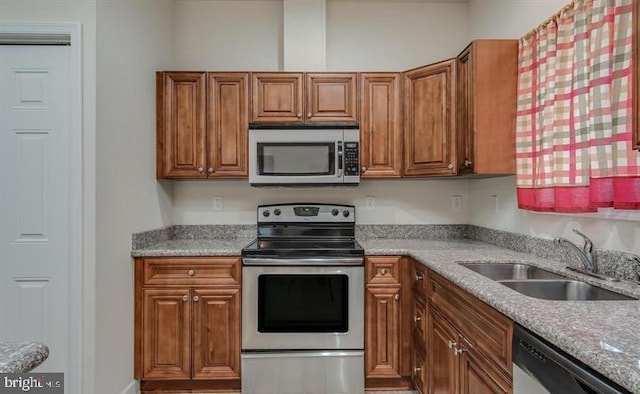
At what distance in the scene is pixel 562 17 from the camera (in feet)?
5.65

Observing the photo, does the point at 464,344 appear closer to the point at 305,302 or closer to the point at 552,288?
the point at 552,288

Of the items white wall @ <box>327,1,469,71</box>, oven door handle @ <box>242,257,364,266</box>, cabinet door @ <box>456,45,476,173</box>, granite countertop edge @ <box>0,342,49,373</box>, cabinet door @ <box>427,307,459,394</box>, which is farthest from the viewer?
white wall @ <box>327,1,469,71</box>

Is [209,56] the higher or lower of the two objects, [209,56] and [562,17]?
the higher

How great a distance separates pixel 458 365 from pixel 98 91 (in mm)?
2280

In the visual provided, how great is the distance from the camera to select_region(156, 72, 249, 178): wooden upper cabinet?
2.57m

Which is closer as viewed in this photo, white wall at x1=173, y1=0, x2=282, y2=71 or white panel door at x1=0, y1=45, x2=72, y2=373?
white panel door at x1=0, y1=45, x2=72, y2=373

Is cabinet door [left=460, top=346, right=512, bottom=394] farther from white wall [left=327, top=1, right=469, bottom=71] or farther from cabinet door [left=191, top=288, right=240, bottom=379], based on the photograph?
white wall [left=327, top=1, right=469, bottom=71]

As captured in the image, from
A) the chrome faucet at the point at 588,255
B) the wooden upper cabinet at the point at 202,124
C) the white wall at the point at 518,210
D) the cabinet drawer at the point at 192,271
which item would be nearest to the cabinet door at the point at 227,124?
the wooden upper cabinet at the point at 202,124

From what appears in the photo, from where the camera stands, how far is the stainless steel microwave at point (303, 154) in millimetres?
2516

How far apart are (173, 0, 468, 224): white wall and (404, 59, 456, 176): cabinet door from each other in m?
0.45

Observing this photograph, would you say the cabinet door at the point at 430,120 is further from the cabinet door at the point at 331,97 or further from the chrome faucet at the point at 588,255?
the chrome faucet at the point at 588,255

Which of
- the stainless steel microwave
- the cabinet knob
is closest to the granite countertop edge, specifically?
the cabinet knob

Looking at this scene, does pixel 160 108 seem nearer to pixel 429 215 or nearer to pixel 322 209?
pixel 322 209

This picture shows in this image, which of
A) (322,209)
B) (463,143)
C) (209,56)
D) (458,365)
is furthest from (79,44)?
(458,365)
